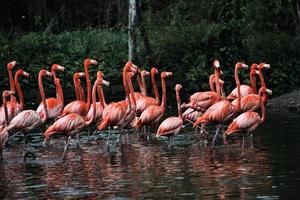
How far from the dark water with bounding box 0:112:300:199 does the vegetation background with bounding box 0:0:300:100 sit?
Result: 10162 millimetres

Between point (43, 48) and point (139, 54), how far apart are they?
3483mm

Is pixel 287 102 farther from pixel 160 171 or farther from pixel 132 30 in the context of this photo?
pixel 160 171

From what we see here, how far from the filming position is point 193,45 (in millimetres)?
29344

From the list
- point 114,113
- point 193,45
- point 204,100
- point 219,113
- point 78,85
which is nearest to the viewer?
point 219,113

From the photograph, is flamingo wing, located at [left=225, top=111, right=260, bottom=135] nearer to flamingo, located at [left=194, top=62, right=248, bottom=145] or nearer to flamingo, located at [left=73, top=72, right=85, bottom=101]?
flamingo, located at [left=194, top=62, right=248, bottom=145]

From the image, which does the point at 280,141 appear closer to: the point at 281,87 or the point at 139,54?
the point at 281,87

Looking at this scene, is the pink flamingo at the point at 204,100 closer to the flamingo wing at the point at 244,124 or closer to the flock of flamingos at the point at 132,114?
the flock of flamingos at the point at 132,114

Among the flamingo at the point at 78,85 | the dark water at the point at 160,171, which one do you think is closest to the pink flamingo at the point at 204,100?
the dark water at the point at 160,171

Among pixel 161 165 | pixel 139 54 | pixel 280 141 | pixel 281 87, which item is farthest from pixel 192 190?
pixel 139 54

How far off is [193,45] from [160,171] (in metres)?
16.3

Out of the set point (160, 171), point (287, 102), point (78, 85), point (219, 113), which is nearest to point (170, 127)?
point (219, 113)

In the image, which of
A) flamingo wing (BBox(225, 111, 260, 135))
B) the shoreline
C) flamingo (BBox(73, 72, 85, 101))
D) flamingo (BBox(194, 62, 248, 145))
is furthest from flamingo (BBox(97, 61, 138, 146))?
the shoreline

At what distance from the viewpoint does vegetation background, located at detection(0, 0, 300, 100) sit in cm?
2736

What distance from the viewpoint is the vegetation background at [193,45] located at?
27.4 m
